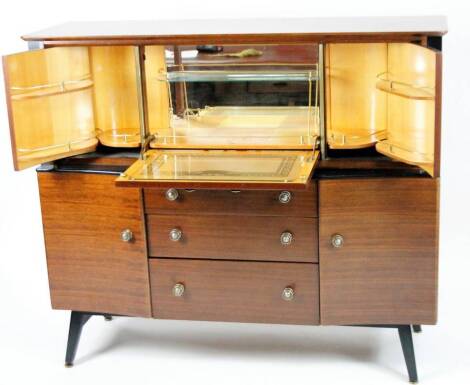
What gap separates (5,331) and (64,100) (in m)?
0.93

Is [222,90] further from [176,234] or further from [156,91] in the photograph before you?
[176,234]

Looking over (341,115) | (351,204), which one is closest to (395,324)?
(351,204)

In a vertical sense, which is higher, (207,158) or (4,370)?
(207,158)

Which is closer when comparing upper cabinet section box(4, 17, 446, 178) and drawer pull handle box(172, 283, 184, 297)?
upper cabinet section box(4, 17, 446, 178)

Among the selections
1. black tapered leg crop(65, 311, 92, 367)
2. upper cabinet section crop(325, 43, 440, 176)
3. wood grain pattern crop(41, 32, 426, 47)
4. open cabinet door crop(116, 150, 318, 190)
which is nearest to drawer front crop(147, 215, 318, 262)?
open cabinet door crop(116, 150, 318, 190)

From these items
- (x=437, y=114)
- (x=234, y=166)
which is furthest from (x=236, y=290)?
(x=437, y=114)

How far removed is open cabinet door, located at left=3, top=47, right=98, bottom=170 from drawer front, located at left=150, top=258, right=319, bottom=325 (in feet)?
1.56

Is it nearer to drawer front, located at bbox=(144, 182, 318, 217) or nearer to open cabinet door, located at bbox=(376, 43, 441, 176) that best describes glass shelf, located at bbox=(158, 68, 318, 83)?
open cabinet door, located at bbox=(376, 43, 441, 176)

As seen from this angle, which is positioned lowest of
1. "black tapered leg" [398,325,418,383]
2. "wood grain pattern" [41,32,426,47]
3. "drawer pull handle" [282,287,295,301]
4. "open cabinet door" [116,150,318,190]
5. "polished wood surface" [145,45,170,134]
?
"black tapered leg" [398,325,418,383]

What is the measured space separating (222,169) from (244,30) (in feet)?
1.38

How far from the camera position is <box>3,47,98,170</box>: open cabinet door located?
352 cm

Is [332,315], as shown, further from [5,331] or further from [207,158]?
[5,331]

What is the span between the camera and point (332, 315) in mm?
3609

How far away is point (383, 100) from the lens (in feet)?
11.8
